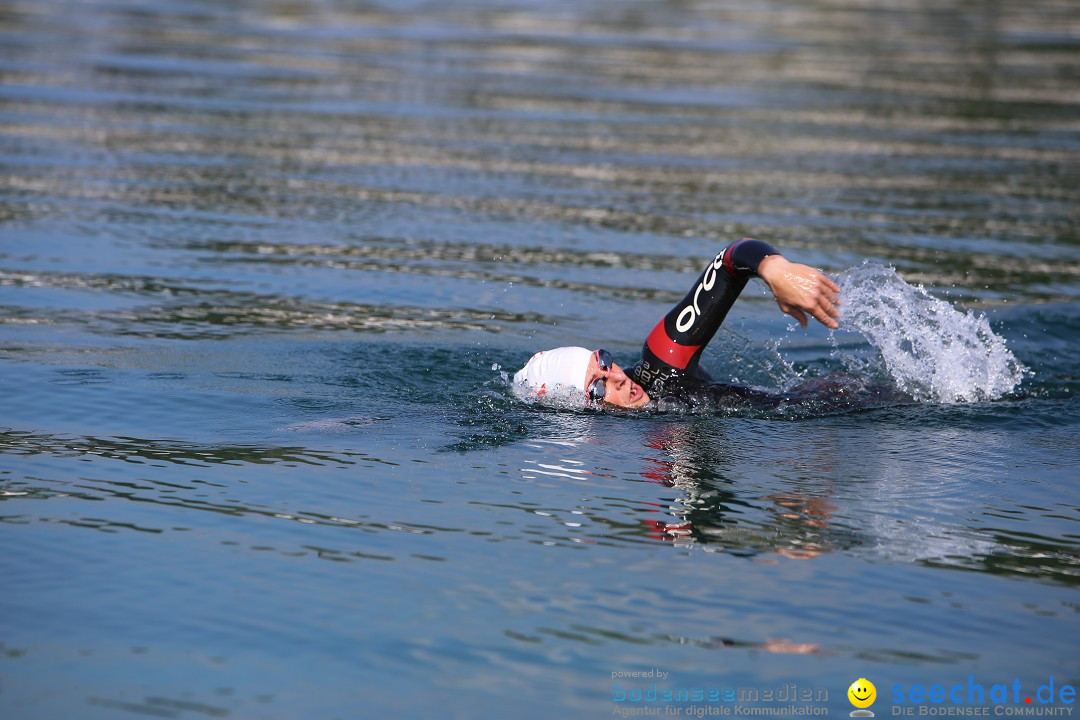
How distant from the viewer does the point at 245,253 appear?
14.0m

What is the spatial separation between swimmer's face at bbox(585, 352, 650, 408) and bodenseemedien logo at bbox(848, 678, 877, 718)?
12.0 feet

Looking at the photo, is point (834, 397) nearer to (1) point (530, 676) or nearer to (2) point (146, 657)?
(1) point (530, 676)

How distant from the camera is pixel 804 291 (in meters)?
7.39

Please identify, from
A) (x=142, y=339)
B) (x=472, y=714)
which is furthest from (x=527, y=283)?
(x=472, y=714)

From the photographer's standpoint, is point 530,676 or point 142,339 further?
point 142,339

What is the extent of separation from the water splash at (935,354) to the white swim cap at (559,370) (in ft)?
6.40

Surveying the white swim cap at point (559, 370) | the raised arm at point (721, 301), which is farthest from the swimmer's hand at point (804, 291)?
the white swim cap at point (559, 370)

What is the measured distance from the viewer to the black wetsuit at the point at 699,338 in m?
8.16

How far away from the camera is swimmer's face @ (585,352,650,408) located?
8797mm

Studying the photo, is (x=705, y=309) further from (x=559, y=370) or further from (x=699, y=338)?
(x=559, y=370)

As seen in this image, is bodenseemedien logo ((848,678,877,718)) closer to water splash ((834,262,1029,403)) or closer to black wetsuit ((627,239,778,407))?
black wetsuit ((627,239,778,407))

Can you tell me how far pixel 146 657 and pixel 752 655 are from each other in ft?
8.13

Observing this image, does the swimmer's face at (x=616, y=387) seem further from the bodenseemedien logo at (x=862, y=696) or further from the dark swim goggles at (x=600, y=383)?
the bodenseemedien logo at (x=862, y=696)

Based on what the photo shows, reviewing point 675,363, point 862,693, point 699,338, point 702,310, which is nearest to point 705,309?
point 702,310
